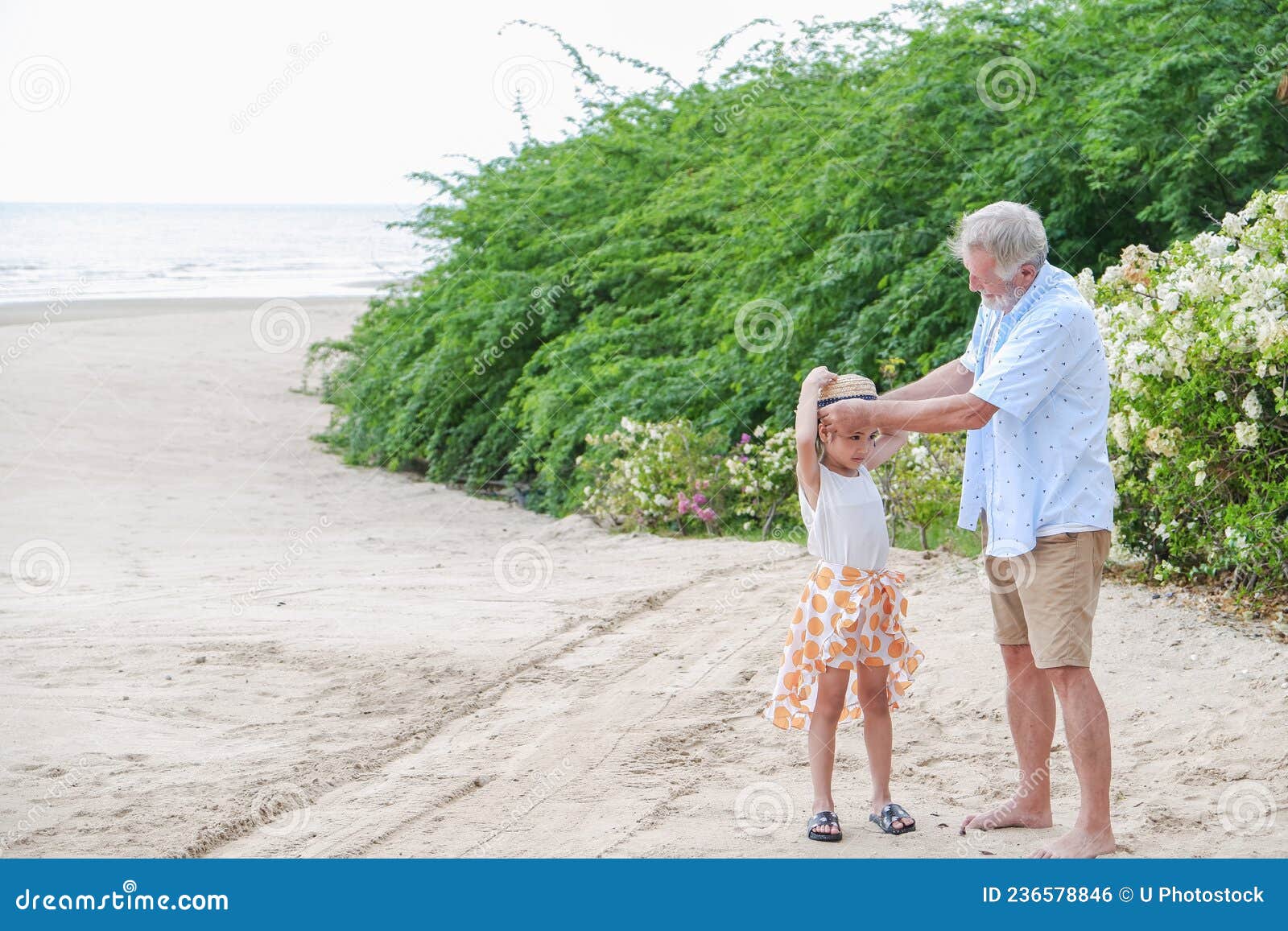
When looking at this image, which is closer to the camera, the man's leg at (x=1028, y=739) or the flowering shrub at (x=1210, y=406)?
the man's leg at (x=1028, y=739)

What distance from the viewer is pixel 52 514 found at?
10.5 m

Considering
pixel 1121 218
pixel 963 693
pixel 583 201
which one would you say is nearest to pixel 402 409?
pixel 583 201

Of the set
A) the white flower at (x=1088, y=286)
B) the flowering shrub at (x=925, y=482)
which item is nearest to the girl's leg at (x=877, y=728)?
the white flower at (x=1088, y=286)

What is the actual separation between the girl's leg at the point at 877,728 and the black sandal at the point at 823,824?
17cm

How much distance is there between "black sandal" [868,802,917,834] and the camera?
3779 mm

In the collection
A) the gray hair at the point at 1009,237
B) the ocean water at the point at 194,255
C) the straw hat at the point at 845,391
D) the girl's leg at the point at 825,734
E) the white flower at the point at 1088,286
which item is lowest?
the girl's leg at the point at 825,734

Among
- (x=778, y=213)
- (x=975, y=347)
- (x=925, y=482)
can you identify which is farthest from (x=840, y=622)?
(x=778, y=213)

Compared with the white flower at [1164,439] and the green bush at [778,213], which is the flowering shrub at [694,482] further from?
the white flower at [1164,439]

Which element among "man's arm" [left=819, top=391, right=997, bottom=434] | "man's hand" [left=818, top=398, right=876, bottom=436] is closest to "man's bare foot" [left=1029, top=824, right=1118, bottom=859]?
"man's arm" [left=819, top=391, right=997, bottom=434]

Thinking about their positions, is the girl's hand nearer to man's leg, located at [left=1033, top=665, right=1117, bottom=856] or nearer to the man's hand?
the man's hand

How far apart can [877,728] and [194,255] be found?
6652 cm

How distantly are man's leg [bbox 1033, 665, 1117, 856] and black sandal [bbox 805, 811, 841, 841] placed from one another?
585 millimetres

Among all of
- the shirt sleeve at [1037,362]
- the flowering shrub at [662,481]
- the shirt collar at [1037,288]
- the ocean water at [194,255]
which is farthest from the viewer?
the ocean water at [194,255]

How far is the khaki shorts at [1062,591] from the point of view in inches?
137
